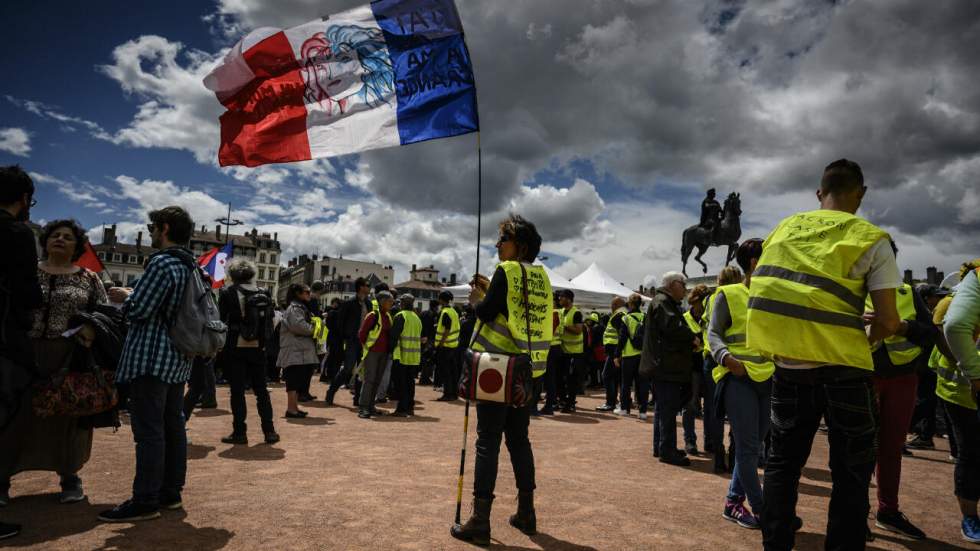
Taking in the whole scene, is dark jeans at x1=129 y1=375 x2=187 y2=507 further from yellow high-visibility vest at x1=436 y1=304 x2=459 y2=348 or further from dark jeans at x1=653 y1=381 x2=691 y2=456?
yellow high-visibility vest at x1=436 y1=304 x2=459 y2=348

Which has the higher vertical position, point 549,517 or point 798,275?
point 798,275

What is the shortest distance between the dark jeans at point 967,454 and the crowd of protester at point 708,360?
0.01m

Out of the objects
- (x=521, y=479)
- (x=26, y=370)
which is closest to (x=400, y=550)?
(x=521, y=479)

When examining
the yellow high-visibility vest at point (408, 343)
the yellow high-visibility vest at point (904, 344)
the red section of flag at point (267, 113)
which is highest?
the red section of flag at point (267, 113)

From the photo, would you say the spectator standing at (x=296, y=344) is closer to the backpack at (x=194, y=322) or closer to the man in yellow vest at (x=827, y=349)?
the backpack at (x=194, y=322)

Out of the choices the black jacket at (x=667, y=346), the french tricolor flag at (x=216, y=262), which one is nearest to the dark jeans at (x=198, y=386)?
the black jacket at (x=667, y=346)

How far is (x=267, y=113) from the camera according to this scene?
5895mm

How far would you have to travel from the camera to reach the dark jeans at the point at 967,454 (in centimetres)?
390

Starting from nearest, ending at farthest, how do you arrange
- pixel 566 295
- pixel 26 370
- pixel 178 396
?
pixel 26 370 < pixel 178 396 < pixel 566 295

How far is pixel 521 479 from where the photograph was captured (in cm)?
362

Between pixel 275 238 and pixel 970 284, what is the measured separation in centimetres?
11043

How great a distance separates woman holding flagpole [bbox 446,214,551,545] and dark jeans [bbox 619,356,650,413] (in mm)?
5913

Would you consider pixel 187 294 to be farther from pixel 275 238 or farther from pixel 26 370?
pixel 275 238

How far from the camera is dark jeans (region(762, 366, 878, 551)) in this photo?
2.52m
